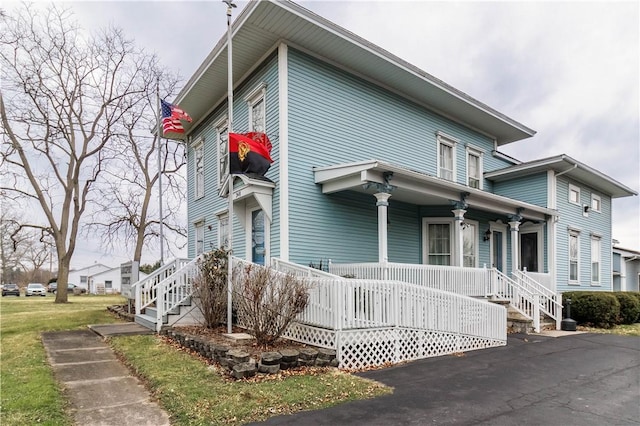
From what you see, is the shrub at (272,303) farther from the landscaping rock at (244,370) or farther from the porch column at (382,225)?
the porch column at (382,225)

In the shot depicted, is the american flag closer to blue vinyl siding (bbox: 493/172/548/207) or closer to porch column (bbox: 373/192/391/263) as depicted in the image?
porch column (bbox: 373/192/391/263)

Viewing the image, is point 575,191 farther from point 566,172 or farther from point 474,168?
point 474,168

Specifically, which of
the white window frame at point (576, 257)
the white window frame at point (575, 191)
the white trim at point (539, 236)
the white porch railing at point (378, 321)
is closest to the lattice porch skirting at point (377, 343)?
the white porch railing at point (378, 321)

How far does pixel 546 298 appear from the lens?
12.3 metres

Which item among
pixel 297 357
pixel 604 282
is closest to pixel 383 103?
pixel 297 357

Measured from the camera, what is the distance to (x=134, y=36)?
22188 mm

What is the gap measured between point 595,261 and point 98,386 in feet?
62.7

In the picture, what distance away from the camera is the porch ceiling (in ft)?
29.6

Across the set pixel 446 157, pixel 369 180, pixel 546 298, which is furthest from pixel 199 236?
pixel 546 298

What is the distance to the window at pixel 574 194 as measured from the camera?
1573cm

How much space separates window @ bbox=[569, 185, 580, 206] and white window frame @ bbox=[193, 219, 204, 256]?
14371 millimetres

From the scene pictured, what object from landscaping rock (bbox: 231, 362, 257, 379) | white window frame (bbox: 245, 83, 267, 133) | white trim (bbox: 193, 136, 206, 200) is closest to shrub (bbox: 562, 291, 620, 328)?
white window frame (bbox: 245, 83, 267, 133)

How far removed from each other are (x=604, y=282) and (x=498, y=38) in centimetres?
1265

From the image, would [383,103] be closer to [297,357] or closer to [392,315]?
[392,315]
